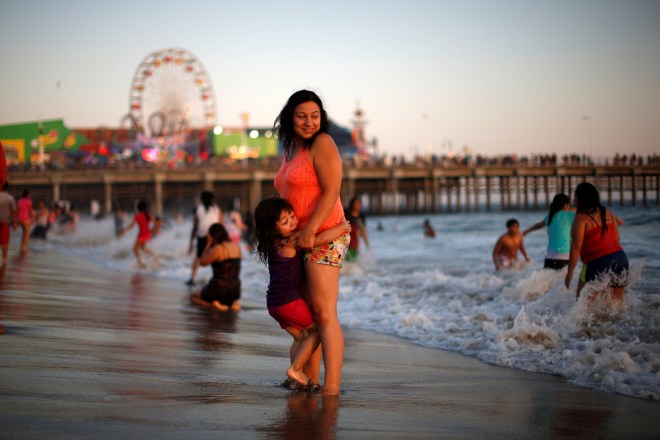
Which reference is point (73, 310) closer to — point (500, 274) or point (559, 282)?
point (559, 282)

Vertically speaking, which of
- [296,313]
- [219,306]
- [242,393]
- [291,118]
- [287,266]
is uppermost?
[291,118]

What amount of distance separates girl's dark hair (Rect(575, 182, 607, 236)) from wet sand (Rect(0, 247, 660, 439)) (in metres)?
1.65

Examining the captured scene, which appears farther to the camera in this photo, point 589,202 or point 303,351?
point 589,202

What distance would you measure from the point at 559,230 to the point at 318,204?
5.47 meters

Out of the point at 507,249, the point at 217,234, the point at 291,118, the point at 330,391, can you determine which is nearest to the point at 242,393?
the point at 330,391

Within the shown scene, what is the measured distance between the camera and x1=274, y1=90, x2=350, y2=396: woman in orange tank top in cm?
394

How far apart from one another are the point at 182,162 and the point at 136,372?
198 ft

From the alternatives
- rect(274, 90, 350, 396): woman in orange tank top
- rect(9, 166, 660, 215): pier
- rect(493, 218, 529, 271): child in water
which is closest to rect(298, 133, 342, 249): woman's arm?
rect(274, 90, 350, 396): woman in orange tank top

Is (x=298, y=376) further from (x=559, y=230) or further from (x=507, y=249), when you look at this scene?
(x=507, y=249)

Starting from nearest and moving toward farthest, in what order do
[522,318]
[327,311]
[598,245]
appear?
[327,311] → [522,318] → [598,245]

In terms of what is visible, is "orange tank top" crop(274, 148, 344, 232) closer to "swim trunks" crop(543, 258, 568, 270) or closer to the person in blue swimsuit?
the person in blue swimsuit

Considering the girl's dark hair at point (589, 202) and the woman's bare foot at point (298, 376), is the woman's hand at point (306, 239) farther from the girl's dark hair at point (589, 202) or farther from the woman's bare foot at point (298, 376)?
the girl's dark hair at point (589, 202)

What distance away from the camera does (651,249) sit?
14703 millimetres

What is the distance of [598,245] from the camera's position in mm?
6520
